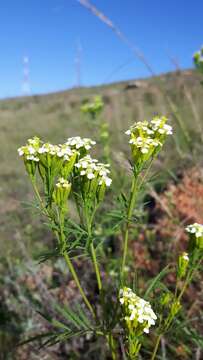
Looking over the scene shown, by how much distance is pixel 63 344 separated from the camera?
2.55 m

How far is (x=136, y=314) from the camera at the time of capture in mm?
1219

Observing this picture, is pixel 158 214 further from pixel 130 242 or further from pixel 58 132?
pixel 58 132

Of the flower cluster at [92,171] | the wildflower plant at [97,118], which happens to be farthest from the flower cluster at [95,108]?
the flower cluster at [92,171]

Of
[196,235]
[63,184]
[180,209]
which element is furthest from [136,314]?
[180,209]

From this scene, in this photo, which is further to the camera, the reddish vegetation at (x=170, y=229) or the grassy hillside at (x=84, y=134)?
the grassy hillside at (x=84, y=134)

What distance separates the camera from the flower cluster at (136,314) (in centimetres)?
121

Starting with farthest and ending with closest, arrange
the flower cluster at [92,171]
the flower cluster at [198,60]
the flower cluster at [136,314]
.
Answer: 1. the flower cluster at [198,60]
2. the flower cluster at [92,171]
3. the flower cluster at [136,314]

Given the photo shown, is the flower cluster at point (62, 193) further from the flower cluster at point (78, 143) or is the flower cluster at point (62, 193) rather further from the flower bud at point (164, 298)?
the flower bud at point (164, 298)

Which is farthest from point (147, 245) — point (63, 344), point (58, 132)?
point (58, 132)

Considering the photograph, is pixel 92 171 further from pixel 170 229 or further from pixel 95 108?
pixel 95 108

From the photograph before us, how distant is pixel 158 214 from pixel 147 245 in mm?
558

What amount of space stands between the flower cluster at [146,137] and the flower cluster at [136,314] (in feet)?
1.45

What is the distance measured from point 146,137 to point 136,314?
57cm

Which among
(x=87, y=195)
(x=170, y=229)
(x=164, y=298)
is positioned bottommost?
(x=170, y=229)
